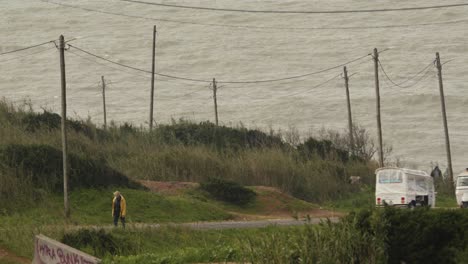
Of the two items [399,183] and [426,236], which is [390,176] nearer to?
[399,183]

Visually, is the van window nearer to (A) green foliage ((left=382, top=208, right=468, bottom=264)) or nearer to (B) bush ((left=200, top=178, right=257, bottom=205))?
(B) bush ((left=200, top=178, right=257, bottom=205))

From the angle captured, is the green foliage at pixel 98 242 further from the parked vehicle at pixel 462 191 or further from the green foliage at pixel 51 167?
the parked vehicle at pixel 462 191

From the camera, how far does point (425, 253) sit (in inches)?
593

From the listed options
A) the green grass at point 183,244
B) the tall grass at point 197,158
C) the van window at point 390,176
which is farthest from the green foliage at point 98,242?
the van window at point 390,176

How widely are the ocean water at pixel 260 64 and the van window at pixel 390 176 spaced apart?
20810mm

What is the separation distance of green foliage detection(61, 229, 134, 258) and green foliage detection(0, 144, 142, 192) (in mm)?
10378

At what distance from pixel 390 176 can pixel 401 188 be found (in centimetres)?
78

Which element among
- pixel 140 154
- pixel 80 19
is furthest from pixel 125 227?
pixel 80 19

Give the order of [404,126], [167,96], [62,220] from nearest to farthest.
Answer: [62,220] → [404,126] → [167,96]

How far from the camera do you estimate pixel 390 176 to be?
120ft

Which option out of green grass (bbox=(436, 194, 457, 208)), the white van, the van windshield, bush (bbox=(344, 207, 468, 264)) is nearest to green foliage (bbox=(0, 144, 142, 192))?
the white van

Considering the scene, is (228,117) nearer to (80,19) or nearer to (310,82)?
(310,82)

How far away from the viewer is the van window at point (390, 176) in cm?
3625

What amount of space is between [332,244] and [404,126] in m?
54.0
